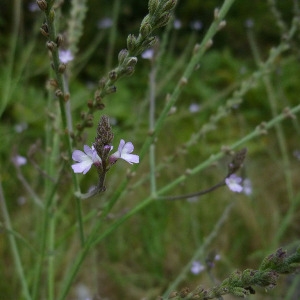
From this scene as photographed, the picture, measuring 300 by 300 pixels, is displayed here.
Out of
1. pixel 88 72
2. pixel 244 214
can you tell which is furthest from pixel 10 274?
pixel 88 72

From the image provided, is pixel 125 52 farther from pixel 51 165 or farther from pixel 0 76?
pixel 0 76

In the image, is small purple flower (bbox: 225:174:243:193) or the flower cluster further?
small purple flower (bbox: 225:174:243:193)

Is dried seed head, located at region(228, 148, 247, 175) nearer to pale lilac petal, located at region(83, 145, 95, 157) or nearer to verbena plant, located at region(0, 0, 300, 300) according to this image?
verbena plant, located at region(0, 0, 300, 300)

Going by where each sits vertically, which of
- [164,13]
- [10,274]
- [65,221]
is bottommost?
[164,13]

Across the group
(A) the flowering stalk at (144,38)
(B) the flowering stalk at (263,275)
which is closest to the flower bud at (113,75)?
(A) the flowering stalk at (144,38)

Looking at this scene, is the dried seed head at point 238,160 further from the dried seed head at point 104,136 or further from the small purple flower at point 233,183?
the dried seed head at point 104,136

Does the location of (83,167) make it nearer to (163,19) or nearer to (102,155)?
(102,155)

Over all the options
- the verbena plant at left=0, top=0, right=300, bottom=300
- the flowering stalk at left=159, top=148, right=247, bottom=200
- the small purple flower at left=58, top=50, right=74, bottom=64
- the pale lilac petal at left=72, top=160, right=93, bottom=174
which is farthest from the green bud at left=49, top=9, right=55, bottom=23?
the flowering stalk at left=159, top=148, right=247, bottom=200
